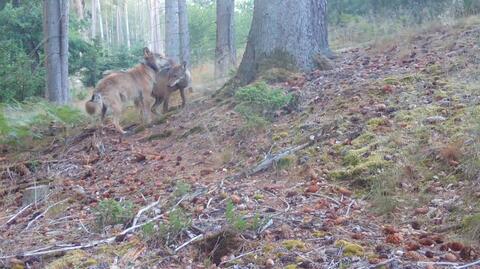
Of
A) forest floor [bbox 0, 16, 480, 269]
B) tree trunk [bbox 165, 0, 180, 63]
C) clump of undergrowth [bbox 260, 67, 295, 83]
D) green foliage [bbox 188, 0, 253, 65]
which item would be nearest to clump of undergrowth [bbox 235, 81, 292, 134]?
forest floor [bbox 0, 16, 480, 269]

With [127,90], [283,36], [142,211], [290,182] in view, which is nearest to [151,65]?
[127,90]

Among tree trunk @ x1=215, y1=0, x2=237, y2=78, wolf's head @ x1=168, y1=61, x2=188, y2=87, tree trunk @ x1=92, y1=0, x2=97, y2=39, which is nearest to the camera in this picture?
wolf's head @ x1=168, y1=61, x2=188, y2=87

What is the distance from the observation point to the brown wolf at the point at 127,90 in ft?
28.5

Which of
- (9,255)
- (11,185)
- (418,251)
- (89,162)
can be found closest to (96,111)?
(89,162)

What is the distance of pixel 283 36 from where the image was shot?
8625mm

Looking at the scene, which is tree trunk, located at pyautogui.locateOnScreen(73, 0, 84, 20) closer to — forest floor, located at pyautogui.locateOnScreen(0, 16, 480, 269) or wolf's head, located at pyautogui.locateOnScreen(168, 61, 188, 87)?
wolf's head, located at pyautogui.locateOnScreen(168, 61, 188, 87)

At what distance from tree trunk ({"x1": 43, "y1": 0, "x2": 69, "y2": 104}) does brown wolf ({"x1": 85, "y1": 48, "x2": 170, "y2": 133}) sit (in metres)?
2.67

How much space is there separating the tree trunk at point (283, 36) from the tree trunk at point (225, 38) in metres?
5.76

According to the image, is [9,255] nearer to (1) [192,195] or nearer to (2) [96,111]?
(1) [192,195]

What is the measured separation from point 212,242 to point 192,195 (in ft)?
3.55

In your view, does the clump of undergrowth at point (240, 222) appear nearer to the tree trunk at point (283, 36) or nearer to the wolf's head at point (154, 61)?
the tree trunk at point (283, 36)

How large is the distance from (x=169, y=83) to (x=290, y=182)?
5063 millimetres

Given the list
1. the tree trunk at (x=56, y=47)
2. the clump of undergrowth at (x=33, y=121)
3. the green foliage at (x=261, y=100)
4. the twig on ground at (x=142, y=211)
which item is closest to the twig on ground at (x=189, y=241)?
the twig on ground at (x=142, y=211)

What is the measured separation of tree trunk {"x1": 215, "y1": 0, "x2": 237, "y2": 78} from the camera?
14844mm
